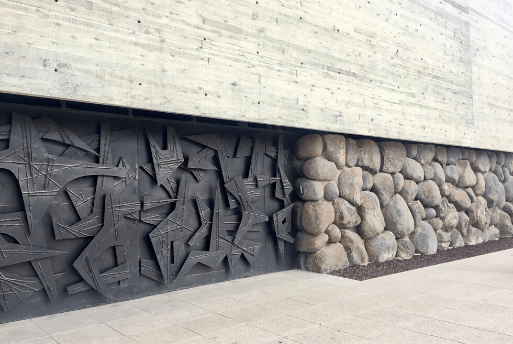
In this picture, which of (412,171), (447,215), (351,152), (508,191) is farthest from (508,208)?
(351,152)

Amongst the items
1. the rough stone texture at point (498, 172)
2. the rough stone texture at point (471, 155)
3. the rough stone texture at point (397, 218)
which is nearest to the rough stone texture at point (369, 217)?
the rough stone texture at point (397, 218)

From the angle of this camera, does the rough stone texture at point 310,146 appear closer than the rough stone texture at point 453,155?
Yes

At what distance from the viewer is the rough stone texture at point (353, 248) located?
6461 mm

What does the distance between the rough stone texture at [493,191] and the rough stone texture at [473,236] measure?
0.84 m

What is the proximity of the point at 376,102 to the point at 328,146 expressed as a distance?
1.03 m

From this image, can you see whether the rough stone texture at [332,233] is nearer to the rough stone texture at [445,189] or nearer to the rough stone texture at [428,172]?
the rough stone texture at [428,172]

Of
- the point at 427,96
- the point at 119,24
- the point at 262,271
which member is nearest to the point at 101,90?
the point at 119,24

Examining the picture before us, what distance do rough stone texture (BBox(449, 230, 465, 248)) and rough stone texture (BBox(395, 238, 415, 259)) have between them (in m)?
1.55

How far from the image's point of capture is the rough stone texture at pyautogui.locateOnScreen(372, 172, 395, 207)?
7.06 m

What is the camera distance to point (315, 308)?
4.39m

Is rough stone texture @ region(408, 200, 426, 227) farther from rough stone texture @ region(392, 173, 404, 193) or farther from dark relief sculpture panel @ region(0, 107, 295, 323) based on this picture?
dark relief sculpture panel @ region(0, 107, 295, 323)

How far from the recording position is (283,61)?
211 inches

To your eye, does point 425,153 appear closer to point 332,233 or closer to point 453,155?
point 453,155

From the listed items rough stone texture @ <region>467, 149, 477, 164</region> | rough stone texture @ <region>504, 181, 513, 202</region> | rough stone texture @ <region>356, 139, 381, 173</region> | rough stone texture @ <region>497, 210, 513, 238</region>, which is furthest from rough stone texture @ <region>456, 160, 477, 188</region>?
rough stone texture @ <region>356, 139, 381, 173</region>
